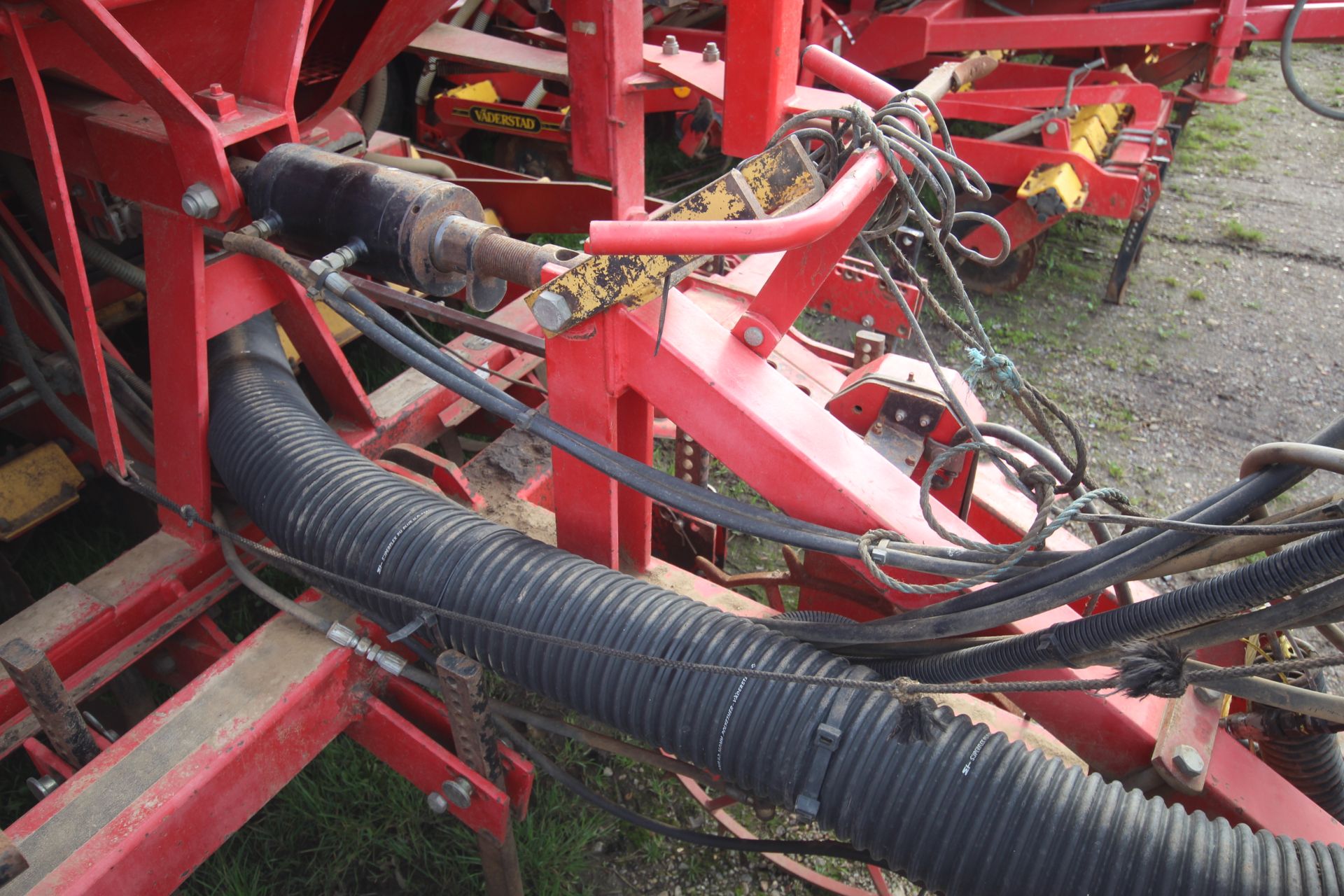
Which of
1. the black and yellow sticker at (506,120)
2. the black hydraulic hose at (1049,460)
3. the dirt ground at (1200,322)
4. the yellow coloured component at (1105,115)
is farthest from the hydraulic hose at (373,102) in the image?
the yellow coloured component at (1105,115)

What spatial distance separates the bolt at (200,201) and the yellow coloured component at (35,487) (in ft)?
3.82

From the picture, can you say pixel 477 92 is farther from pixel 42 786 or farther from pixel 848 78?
pixel 42 786

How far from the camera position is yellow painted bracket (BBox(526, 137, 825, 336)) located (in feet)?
5.22

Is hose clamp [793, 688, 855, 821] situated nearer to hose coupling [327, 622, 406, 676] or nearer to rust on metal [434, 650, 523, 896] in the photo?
rust on metal [434, 650, 523, 896]

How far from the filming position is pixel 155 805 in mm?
1638

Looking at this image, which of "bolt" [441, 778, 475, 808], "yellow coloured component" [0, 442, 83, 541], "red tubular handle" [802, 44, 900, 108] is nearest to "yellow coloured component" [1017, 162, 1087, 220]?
"red tubular handle" [802, 44, 900, 108]

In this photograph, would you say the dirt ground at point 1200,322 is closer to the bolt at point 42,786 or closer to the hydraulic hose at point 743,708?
the hydraulic hose at point 743,708

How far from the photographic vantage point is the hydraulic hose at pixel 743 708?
4.50ft

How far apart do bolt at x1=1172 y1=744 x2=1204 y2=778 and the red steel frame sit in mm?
53

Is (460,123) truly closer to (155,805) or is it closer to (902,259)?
(902,259)

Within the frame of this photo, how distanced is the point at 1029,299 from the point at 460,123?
301 centimetres

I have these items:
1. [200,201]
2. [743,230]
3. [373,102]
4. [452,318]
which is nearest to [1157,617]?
[743,230]

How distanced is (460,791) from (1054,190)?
3505 millimetres

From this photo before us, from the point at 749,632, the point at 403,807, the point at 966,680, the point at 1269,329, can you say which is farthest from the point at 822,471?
the point at 1269,329
